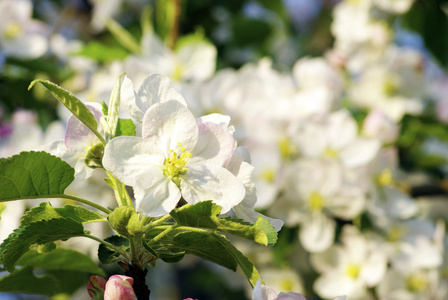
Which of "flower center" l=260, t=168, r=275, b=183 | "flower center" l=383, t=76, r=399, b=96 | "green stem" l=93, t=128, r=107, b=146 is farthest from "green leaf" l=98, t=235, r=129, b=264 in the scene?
"flower center" l=383, t=76, r=399, b=96

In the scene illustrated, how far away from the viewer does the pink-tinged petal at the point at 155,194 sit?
0.64m

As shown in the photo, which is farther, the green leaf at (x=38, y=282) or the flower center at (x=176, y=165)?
the green leaf at (x=38, y=282)

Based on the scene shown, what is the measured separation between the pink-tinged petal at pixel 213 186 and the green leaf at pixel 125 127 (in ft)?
0.31

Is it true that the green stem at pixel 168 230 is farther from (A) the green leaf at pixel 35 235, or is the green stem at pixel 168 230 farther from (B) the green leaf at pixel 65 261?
(B) the green leaf at pixel 65 261

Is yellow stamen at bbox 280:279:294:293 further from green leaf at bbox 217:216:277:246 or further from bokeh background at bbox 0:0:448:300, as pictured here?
green leaf at bbox 217:216:277:246

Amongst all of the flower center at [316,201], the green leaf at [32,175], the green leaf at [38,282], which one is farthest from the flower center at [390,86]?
the green leaf at [32,175]

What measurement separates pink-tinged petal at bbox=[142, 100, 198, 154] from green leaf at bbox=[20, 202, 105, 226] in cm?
12

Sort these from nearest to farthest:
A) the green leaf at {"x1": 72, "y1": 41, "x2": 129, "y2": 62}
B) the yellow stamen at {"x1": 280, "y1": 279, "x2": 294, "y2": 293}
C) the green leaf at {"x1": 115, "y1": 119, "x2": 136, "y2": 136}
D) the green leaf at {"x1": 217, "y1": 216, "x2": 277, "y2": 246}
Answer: the green leaf at {"x1": 217, "y1": 216, "x2": 277, "y2": 246}, the green leaf at {"x1": 115, "y1": 119, "x2": 136, "y2": 136}, the yellow stamen at {"x1": 280, "y1": 279, "x2": 294, "y2": 293}, the green leaf at {"x1": 72, "y1": 41, "x2": 129, "y2": 62}

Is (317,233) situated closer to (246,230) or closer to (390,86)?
(390,86)

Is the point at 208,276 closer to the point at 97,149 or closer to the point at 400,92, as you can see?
the point at 400,92

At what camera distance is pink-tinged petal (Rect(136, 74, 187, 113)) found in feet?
2.30

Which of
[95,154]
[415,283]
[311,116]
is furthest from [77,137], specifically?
[415,283]

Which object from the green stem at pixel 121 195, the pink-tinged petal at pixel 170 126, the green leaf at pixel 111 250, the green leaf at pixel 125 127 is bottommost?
the green leaf at pixel 111 250

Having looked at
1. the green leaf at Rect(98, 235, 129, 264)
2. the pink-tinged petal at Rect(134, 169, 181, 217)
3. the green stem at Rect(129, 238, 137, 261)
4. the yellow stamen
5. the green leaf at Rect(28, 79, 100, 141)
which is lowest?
the yellow stamen
